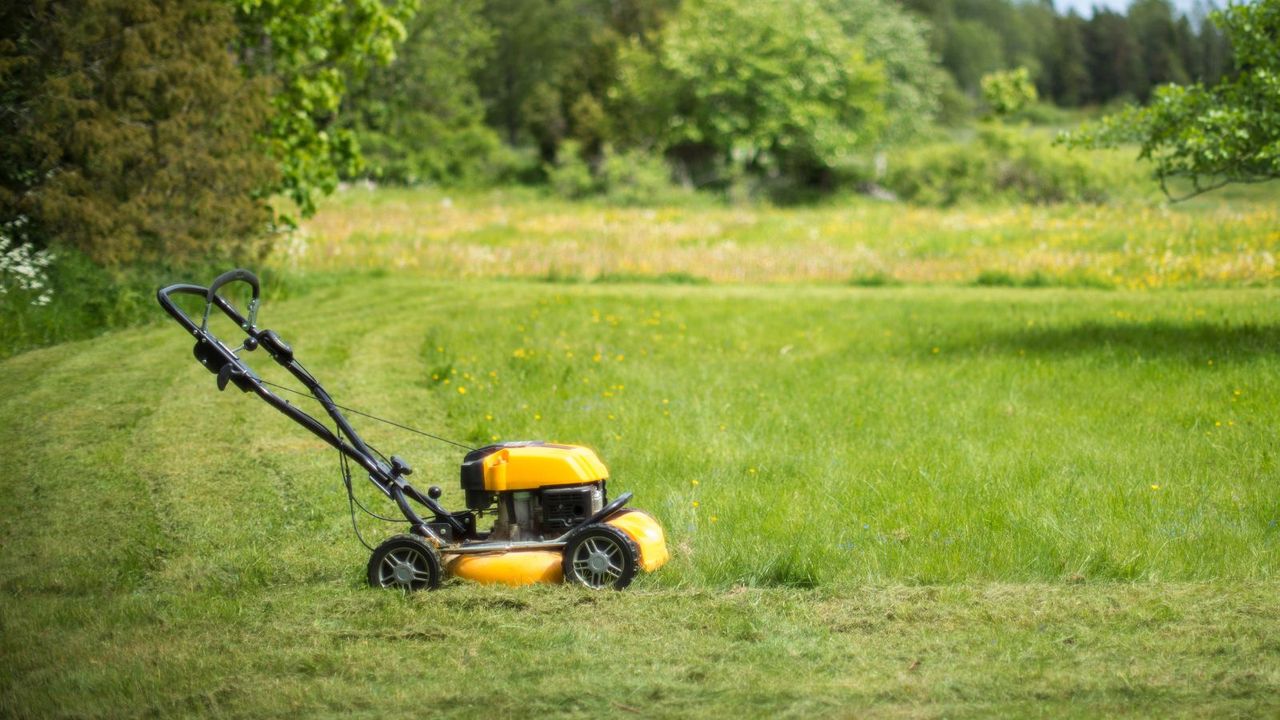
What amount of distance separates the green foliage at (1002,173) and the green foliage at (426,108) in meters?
17.4

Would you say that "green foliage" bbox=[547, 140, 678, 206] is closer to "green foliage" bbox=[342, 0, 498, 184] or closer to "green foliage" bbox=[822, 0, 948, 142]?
"green foliage" bbox=[342, 0, 498, 184]

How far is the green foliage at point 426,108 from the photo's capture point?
4588 cm

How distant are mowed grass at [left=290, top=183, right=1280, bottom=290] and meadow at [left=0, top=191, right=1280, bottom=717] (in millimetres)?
2718

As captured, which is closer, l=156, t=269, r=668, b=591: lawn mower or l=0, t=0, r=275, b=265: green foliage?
l=156, t=269, r=668, b=591: lawn mower

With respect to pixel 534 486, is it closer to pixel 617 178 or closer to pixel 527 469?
pixel 527 469

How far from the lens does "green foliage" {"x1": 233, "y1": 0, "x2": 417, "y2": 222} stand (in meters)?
17.1

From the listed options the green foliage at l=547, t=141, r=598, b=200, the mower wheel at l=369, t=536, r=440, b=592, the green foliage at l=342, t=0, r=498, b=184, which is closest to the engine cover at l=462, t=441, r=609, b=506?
the mower wheel at l=369, t=536, r=440, b=592

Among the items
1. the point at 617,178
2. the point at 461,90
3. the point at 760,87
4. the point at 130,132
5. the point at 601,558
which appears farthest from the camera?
the point at 461,90

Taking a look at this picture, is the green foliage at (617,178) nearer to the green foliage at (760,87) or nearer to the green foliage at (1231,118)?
the green foliage at (760,87)

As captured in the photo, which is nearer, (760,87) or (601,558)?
(601,558)

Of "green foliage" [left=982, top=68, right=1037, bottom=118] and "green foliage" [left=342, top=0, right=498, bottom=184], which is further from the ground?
"green foliage" [left=342, top=0, right=498, bottom=184]

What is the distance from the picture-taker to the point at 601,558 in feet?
21.0

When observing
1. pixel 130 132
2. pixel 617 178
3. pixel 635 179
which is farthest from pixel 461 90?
pixel 130 132

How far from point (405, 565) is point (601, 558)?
1006 millimetres
